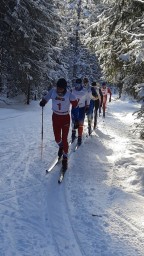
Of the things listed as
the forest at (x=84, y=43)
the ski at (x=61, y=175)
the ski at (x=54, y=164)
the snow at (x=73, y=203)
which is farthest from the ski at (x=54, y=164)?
the forest at (x=84, y=43)

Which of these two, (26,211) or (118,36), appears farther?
(118,36)

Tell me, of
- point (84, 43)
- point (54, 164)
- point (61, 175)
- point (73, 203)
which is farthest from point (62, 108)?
point (84, 43)

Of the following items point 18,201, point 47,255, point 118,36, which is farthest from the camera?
point 118,36

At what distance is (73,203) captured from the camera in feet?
22.1

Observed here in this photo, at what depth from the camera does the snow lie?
5152 mm

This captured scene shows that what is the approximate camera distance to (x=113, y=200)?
7.14 meters

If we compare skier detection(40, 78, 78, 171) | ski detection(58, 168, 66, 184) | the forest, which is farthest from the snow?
the forest

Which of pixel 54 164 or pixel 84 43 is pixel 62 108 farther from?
pixel 84 43

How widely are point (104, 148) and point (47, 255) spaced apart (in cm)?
767

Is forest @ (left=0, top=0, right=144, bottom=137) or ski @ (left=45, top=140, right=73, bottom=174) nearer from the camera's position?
ski @ (left=45, top=140, right=73, bottom=174)

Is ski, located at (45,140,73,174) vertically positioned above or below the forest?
below

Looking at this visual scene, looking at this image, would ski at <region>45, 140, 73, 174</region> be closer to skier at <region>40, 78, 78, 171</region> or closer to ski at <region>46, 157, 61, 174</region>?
ski at <region>46, 157, 61, 174</region>

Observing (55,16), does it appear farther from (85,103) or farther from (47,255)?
(47,255)

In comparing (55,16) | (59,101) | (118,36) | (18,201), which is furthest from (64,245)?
(55,16)
